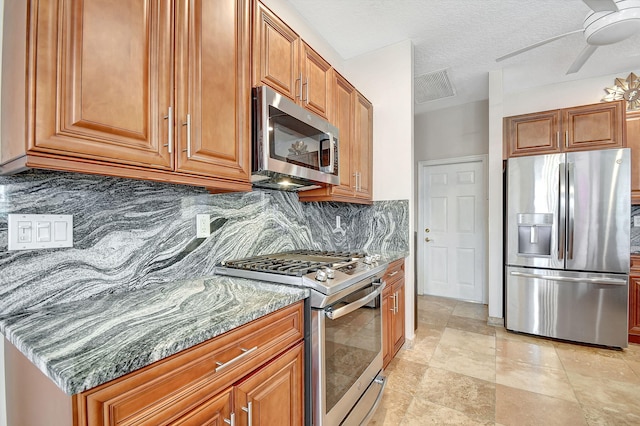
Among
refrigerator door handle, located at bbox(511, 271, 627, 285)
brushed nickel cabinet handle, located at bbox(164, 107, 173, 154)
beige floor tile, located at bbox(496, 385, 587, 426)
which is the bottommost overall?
beige floor tile, located at bbox(496, 385, 587, 426)

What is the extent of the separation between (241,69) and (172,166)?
0.63m

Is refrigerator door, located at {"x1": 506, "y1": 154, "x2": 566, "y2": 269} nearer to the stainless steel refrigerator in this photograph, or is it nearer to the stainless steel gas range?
the stainless steel refrigerator

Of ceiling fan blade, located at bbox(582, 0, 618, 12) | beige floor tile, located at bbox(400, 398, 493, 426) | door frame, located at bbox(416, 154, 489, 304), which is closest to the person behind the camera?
ceiling fan blade, located at bbox(582, 0, 618, 12)

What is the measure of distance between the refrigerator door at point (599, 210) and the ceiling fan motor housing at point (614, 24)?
1141mm

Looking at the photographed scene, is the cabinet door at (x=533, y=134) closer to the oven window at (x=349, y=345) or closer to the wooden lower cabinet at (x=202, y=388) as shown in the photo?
the oven window at (x=349, y=345)

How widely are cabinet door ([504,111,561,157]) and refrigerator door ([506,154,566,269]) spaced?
34 cm

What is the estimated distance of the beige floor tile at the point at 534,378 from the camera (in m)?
2.02

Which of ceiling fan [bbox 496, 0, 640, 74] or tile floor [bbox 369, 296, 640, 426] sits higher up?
ceiling fan [bbox 496, 0, 640, 74]

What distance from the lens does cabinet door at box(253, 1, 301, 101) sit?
1.50m

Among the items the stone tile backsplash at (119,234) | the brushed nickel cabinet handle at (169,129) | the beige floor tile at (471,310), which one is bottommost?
the beige floor tile at (471,310)

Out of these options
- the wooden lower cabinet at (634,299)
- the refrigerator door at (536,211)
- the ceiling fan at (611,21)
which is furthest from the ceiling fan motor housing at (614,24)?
the wooden lower cabinet at (634,299)

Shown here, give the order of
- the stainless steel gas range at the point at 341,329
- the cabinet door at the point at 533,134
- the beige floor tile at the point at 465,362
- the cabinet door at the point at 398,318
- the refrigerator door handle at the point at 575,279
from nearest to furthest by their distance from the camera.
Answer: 1. the stainless steel gas range at the point at 341,329
2. the beige floor tile at the point at 465,362
3. the cabinet door at the point at 398,318
4. the refrigerator door handle at the point at 575,279
5. the cabinet door at the point at 533,134

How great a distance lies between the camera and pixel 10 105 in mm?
855

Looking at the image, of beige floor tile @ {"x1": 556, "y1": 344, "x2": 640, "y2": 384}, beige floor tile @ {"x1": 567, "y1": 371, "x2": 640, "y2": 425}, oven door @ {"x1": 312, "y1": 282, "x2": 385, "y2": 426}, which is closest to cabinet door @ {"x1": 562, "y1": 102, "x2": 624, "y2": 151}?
beige floor tile @ {"x1": 556, "y1": 344, "x2": 640, "y2": 384}
